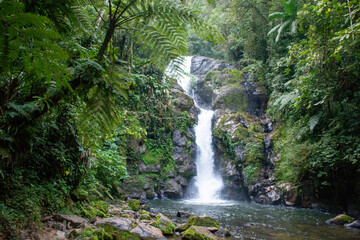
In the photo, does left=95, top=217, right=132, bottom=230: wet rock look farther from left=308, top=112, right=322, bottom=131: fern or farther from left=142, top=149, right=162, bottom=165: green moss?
left=142, top=149, right=162, bottom=165: green moss

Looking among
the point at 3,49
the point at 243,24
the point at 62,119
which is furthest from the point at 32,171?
the point at 243,24

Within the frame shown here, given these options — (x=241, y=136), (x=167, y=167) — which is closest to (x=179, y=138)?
(x=167, y=167)

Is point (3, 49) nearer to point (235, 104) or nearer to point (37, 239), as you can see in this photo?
point (37, 239)

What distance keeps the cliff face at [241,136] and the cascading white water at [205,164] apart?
0.57m

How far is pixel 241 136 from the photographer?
45.8 ft

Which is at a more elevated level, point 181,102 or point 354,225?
point 181,102

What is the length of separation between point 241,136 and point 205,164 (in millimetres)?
3157

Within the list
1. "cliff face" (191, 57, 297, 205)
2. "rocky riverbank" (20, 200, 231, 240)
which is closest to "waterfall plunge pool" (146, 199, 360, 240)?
"rocky riverbank" (20, 200, 231, 240)

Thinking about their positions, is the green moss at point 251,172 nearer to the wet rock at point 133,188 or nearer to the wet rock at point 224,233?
the wet rock at point 133,188

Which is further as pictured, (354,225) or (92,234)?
(354,225)

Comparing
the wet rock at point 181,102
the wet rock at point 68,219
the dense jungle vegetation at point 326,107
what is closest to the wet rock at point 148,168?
the wet rock at point 181,102

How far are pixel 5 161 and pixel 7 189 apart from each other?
0.36 m

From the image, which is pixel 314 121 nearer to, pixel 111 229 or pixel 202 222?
pixel 202 222

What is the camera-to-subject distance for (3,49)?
3.09 ft
